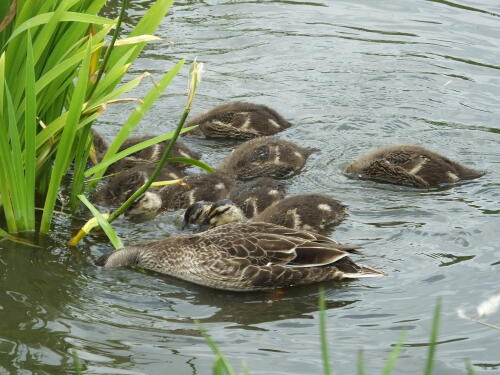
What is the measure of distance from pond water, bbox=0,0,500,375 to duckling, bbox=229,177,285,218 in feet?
0.90

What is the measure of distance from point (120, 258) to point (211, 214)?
82cm

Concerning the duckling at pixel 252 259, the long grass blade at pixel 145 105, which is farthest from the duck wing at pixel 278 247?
the long grass blade at pixel 145 105

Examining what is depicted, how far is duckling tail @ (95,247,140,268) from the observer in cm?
492

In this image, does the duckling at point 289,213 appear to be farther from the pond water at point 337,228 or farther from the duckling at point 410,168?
the duckling at point 410,168

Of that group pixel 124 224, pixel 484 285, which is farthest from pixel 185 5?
pixel 484 285

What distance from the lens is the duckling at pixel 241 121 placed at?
22.8 feet

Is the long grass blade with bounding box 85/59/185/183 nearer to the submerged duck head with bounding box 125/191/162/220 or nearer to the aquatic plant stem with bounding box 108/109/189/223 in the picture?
the aquatic plant stem with bounding box 108/109/189/223

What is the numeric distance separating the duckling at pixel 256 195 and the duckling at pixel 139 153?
548 mm

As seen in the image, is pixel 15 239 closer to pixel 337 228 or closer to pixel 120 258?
pixel 120 258

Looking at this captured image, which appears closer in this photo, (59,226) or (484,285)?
(484,285)

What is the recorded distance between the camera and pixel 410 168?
241 inches

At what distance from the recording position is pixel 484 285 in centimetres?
471

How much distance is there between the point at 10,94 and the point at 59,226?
89cm

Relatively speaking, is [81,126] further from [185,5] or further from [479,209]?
[185,5]
